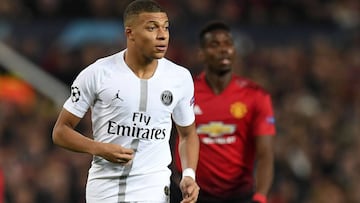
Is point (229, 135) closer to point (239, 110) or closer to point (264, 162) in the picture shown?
point (239, 110)

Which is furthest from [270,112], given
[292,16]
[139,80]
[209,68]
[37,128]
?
[292,16]

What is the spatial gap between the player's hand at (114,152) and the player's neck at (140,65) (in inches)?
20.6

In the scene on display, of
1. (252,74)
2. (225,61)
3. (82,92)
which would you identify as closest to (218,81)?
(225,61)

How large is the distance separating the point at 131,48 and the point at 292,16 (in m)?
11.1

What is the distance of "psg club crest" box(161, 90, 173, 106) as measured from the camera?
7.19 meters

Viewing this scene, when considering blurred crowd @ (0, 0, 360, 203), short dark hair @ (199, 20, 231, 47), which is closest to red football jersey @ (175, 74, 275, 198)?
short dark hair @ (199, 20, 231, 47)

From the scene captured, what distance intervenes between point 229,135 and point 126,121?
6.27 feet

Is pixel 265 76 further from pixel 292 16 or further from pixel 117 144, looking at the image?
pixel 117 144

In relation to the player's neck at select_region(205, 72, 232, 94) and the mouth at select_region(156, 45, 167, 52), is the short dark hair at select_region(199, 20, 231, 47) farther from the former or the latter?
the mouth at select_region(156, 45, 167, 52)

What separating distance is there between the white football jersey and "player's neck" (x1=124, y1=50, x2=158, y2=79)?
3cm

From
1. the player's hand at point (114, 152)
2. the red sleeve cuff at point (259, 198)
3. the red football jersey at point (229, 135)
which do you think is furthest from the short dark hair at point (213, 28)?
the player's hand at point (114, 152)

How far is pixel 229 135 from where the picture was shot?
8.88 m

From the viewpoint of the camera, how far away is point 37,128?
1391 cm

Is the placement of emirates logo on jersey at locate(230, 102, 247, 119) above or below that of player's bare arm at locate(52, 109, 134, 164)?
below
